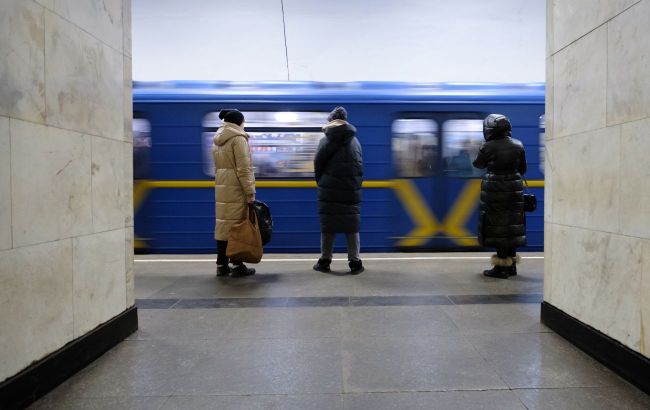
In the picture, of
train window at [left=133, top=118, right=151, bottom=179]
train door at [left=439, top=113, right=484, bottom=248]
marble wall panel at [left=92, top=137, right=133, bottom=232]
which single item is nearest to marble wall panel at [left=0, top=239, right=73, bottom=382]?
marble wall panel at [left=92, top=137, right=133, bottom=232]

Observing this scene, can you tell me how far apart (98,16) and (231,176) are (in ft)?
8.05

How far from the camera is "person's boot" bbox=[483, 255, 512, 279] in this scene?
5609 mm

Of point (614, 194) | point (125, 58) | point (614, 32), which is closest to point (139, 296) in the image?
point (125, 58)

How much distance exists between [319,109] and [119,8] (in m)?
A: 3.99

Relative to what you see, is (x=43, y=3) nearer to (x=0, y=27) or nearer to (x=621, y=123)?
(x=0, y=27)

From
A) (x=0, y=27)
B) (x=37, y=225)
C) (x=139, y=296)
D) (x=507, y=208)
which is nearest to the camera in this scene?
(x=0, y=27)

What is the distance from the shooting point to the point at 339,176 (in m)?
5.76

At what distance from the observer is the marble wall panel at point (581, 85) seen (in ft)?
10.1

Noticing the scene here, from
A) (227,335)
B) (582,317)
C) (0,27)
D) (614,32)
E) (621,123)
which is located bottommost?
(227,335)

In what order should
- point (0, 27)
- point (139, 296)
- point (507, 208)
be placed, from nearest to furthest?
point (0, 27) → point (139, 296) → point (507, 208)

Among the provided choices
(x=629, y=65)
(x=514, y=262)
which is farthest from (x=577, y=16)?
(x=514, y=262)

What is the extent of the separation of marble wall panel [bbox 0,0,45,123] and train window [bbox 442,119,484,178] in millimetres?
5820

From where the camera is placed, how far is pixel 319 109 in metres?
7.23

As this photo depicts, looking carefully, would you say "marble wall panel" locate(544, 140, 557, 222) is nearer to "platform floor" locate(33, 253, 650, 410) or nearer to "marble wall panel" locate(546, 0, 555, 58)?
"marble wall panel" locate(546, 0, 555, 58)
